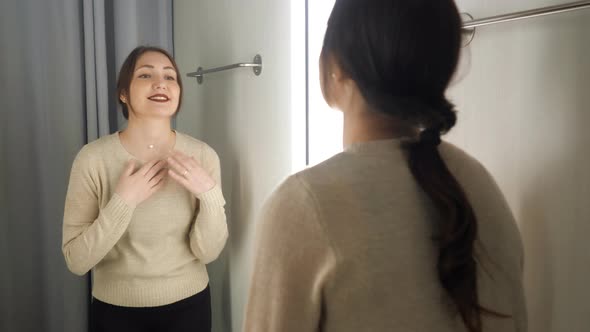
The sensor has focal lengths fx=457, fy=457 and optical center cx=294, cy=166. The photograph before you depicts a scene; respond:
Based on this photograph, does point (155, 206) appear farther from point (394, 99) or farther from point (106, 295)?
point (394, 99)

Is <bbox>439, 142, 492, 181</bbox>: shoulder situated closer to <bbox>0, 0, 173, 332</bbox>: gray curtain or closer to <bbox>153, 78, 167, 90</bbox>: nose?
<bbox>153, 78, 167, 90</bbox>: nose

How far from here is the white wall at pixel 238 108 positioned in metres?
1.27

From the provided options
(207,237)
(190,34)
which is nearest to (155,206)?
(207,237)

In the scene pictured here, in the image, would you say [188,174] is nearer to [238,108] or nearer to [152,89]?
[152,89]

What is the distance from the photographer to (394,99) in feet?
1.79

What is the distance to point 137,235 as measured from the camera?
1.21m

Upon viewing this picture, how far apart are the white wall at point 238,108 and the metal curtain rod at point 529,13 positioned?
1.71 feet

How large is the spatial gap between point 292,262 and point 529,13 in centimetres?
54

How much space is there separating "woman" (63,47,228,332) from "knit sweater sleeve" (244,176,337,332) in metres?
0.67

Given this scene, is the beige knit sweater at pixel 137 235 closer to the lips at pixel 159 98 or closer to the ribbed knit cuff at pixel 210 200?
the ribbed knit cuff at pixel 210 200

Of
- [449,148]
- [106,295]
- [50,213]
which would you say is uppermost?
[449,148]

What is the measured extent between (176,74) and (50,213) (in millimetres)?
716

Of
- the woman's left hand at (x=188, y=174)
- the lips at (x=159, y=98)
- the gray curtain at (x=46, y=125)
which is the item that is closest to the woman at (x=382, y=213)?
the woman's left hand at (x=188, y=174)

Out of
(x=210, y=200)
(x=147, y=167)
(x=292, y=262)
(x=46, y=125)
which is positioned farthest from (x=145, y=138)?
(x=292, y=262)
